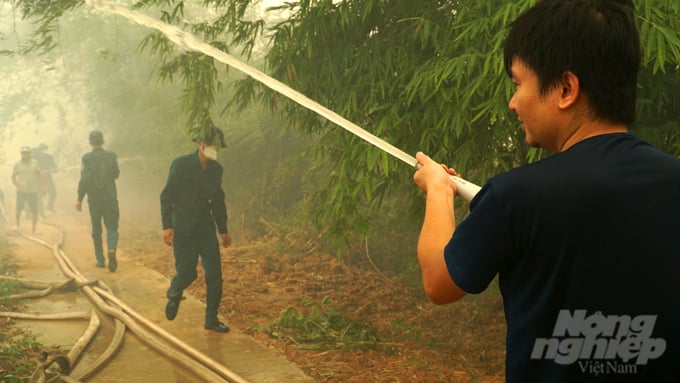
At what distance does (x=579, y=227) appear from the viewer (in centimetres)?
104

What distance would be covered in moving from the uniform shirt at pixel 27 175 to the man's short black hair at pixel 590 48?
2.40 meters

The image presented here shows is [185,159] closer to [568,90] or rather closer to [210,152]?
[210,152]

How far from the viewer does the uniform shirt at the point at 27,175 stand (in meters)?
2.85

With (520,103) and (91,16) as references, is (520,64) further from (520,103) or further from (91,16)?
(91,16)

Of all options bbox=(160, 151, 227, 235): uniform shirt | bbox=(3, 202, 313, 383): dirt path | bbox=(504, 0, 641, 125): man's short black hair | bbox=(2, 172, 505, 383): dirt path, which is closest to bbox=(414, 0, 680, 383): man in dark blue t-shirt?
bbox=(504, 0, 641, 125): man's short black hair

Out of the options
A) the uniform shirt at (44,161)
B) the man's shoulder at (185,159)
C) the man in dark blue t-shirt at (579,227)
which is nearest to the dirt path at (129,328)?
the uniform shirt at (44,161)

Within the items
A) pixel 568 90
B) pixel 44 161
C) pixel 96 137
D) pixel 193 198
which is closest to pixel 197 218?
pixel 193 198

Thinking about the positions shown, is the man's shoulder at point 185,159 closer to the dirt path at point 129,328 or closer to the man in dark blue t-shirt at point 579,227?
the dirt path at point 129,328

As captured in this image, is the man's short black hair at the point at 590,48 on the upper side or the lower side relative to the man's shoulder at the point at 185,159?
upper

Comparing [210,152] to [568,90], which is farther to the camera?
[210,152]

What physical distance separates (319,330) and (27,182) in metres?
1.54

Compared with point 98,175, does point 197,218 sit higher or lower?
lower

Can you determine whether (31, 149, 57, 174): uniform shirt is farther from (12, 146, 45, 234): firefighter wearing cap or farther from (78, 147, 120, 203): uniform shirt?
(78, 147, 120, 203): uniform shirt

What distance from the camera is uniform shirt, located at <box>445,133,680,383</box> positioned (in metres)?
1.03
